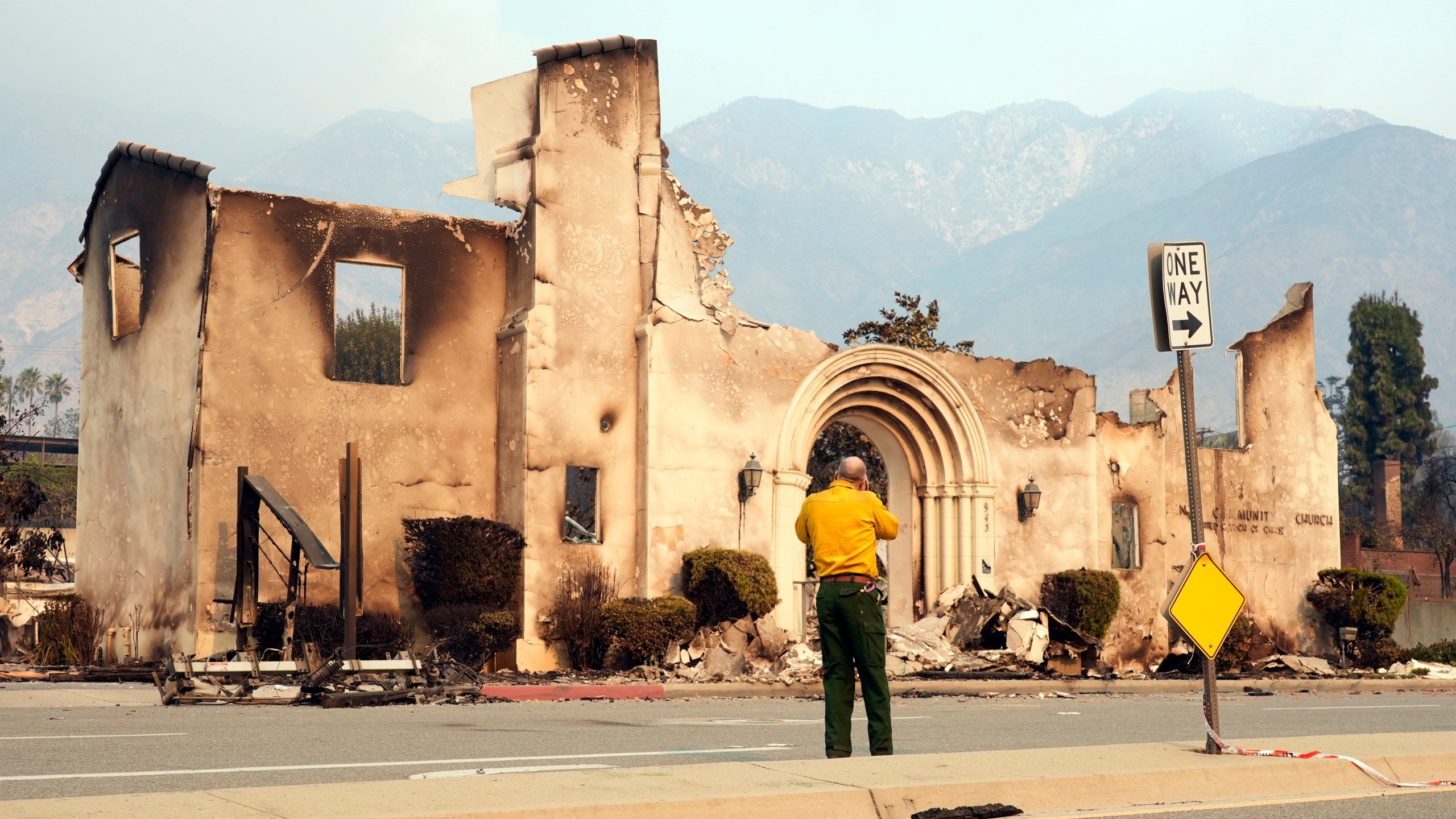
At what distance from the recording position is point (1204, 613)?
28.8 ft

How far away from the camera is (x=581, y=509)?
129 ft

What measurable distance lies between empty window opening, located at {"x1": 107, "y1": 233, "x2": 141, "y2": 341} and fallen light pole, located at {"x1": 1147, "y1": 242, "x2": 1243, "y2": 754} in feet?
52.9

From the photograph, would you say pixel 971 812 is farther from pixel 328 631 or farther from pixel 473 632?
pixel 328 631

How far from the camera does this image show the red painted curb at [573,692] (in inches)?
625

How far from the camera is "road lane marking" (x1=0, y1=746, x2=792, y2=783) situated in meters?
7.58

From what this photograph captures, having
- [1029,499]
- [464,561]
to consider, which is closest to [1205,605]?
[464,561]

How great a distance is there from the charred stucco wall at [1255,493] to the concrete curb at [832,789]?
1648 cm

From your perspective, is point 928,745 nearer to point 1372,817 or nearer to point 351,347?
point 1372,817

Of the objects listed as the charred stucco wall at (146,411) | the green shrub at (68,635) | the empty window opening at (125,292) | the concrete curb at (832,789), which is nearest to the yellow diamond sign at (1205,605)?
the concrete curb at (832,789)

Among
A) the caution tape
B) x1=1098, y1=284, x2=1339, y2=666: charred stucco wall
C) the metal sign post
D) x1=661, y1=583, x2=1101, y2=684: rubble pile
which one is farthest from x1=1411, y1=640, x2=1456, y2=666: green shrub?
the caution tape

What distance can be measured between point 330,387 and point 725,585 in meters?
6.09

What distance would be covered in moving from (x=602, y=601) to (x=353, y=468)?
4451mm

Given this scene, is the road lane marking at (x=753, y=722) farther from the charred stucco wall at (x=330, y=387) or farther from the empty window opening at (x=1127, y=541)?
the empty window opening at (x=1127, y=541)

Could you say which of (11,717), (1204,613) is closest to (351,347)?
(11,717)
